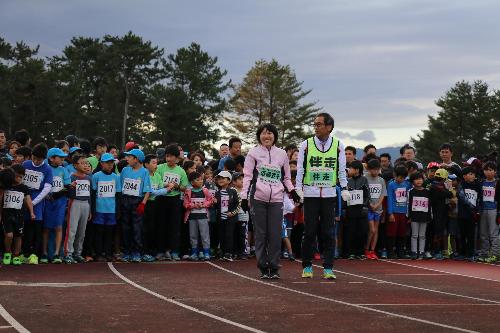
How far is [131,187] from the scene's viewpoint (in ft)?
52.5

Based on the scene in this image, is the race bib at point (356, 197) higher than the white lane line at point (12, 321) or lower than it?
higher

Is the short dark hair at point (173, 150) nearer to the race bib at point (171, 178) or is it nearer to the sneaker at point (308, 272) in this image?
the race bib at point (171, 178)

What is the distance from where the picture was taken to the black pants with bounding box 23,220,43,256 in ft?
49.9

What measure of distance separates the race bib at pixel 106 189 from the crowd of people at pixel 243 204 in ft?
0.06

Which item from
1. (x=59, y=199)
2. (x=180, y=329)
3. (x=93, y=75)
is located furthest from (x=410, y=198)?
(x=93, y=75)

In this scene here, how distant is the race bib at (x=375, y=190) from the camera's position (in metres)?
17.8

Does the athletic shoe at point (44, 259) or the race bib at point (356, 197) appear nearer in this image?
the athletic shoe at point (44, 259)

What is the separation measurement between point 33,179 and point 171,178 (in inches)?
104

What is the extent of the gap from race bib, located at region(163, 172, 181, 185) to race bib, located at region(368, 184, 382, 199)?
3984mm

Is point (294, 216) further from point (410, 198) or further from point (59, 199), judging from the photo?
point (59, 199)

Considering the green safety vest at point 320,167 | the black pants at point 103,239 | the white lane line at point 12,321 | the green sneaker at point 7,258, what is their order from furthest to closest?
the black pants at point 103,239 → the green sneaker at point 7,258 → the green safety vest at point 320,167 → the white lane line at point 12,321

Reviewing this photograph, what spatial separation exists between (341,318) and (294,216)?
9.19m

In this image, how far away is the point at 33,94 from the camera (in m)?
72.8

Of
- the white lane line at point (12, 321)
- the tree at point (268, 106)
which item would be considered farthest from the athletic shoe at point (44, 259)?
the tree at point (268, 106)
